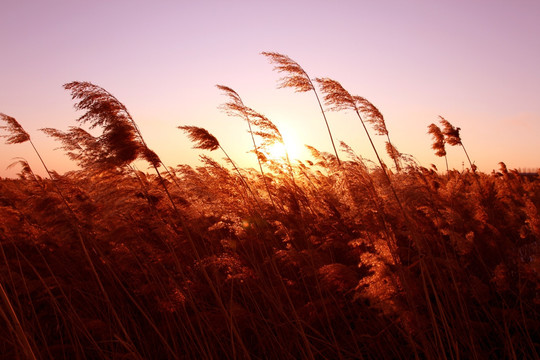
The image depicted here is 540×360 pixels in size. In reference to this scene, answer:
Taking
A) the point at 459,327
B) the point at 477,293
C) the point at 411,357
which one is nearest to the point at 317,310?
the point at 411,357

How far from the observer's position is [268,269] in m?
3.82

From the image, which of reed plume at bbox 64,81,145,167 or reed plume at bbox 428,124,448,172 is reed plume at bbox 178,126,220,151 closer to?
reed plume at bbox 64,81,145,167

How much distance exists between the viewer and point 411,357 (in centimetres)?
265

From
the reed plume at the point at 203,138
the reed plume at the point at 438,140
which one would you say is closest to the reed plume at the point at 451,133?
the reed plume at the point at 438,140

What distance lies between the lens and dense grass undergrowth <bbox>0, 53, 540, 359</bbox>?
2.57 metres

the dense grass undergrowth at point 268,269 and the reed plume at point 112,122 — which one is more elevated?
the reed plume at point 112,122

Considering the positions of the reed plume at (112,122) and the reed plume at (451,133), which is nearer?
the reed plume at (112,122)

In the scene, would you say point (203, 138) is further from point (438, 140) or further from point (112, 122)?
point (438, 140)

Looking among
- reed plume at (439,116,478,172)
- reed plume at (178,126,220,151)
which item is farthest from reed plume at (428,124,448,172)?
reed plume at (178,126,220,151)

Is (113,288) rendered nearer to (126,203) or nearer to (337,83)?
(126,203)

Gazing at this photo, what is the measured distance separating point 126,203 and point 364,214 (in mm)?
2170

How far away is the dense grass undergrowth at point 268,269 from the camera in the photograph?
257cm

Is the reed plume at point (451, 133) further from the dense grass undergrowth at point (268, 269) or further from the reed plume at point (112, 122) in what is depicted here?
the reed plume at point (112, 122)

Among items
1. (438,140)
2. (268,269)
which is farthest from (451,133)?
(268,269)
